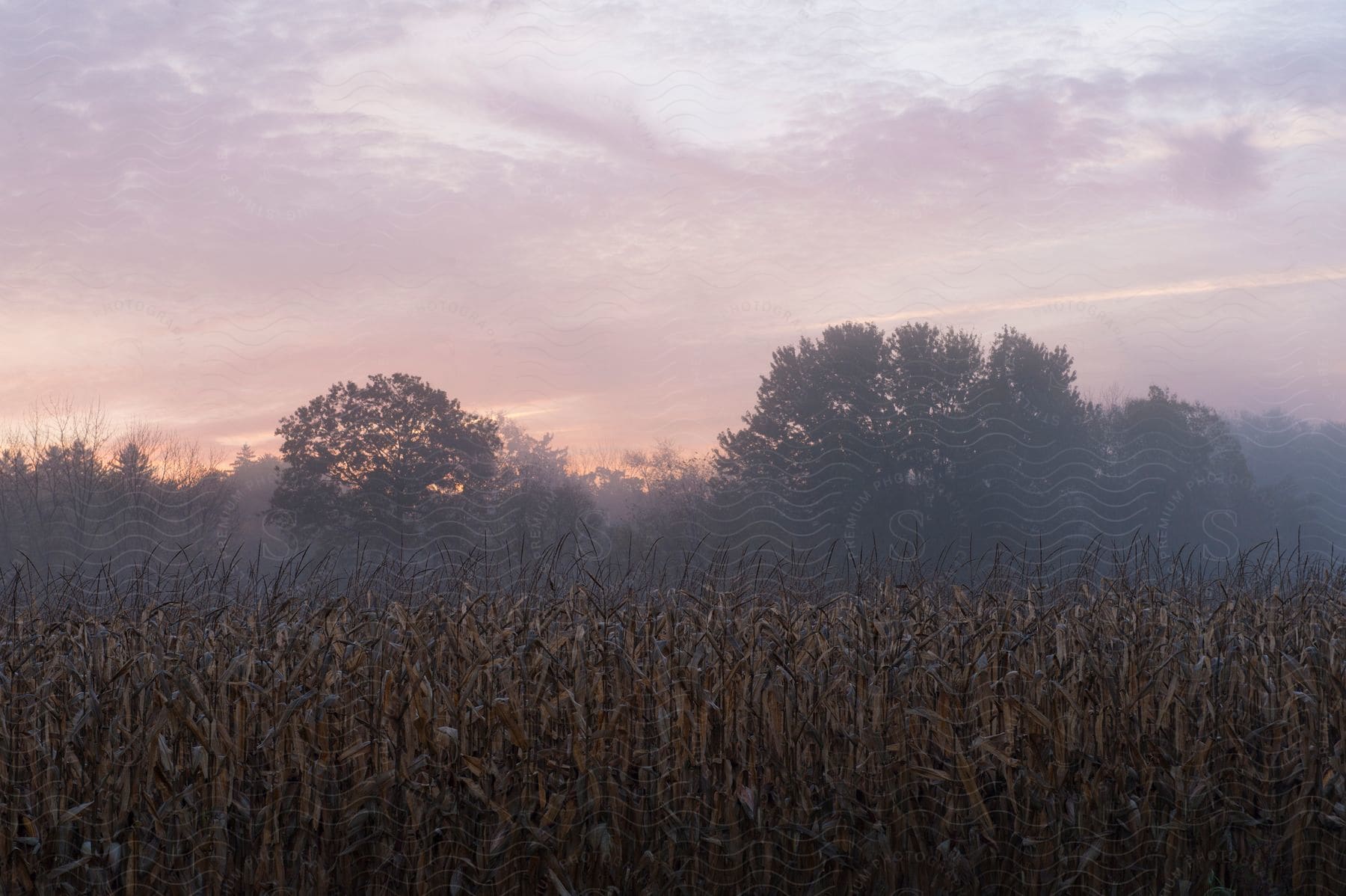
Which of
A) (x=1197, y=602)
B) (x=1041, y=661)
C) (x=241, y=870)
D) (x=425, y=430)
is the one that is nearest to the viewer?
(x=241, y=870)

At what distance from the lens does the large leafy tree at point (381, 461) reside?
125ft

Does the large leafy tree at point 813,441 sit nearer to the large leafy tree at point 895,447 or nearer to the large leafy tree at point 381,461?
the large leafy tree at point 895,447

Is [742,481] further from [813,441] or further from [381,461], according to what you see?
[381,461]

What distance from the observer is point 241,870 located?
611cm

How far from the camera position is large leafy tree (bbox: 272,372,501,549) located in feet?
125

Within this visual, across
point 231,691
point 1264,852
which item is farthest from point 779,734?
point 231,691

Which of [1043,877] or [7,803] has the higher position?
[7,803]

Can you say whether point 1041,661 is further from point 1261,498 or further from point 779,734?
point 1261,498

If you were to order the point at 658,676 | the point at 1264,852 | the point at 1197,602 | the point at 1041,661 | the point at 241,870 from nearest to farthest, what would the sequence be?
the point at 241,870, the point at 1264,852, the point at 658,676, the point at 1041,661, the point at 1197,602

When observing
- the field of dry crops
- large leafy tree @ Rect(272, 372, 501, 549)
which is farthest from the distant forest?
the field of dry crops

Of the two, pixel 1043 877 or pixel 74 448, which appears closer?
pixel 1043 877

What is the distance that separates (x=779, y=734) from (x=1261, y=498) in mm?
50871

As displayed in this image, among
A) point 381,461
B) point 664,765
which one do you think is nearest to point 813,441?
point 381,461

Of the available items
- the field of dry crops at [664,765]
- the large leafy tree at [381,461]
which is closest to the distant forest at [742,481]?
the large leafy tree at [381,461]
